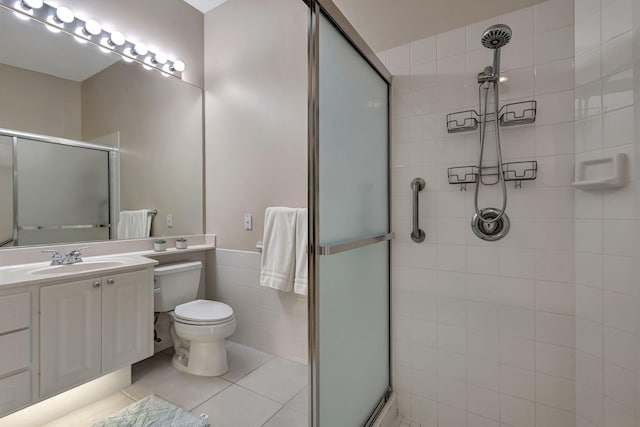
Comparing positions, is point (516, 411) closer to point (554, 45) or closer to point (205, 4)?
point (554, 45)

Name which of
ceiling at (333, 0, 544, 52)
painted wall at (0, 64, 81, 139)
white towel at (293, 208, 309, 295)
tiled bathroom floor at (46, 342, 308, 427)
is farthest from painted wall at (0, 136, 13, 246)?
ceiling at (333, 0, 544, 52)

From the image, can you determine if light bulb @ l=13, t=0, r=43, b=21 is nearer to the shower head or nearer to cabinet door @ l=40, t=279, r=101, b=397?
cabinet door @ l=40, t=279, r=101, b=397

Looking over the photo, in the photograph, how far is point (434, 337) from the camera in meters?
1.56

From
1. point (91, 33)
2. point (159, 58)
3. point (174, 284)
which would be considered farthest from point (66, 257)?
point (159, 58)

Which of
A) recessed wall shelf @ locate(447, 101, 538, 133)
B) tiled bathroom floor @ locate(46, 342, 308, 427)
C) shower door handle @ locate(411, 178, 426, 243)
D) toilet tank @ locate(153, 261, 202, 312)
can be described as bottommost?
tiled bathroom floor @ locate(46, 342, 308, 427)

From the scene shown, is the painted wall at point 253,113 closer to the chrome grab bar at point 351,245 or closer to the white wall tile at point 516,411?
the chrome grab bar at point 351,245

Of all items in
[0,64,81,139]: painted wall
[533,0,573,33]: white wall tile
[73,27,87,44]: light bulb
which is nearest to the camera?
[533,0,573,33]: white wall tile

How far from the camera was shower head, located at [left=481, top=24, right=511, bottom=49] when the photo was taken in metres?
1.16

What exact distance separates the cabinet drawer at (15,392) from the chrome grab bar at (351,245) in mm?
1525

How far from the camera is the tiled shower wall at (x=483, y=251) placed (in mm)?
1279

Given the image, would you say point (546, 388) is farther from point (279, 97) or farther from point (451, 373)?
point (279, 97)

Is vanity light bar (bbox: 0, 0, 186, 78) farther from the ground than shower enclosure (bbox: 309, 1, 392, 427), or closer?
farther from the ground

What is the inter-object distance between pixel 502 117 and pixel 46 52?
103 inches

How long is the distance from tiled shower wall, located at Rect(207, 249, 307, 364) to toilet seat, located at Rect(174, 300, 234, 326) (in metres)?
0.29
